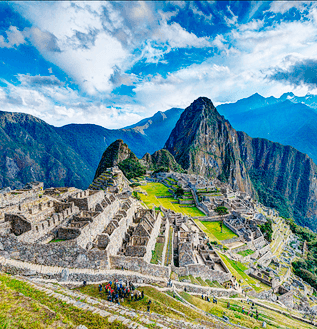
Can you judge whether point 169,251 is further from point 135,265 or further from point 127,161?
point 127,161

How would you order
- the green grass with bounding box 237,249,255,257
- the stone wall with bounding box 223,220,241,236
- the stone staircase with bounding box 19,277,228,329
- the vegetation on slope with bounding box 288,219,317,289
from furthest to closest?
the stone wall with bounding box 223,220,241,236 < the vegetation on slope with bounding box 288,219,317,289 < the green grass with bounding box 237,249,255,257 < the stone staircase with bounding box 19,277,228,329

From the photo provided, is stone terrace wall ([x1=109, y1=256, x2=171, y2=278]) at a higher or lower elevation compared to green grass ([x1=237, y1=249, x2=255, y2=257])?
higher

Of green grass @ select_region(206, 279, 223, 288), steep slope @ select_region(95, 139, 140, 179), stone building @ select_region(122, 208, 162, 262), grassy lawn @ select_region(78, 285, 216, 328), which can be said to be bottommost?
green grass @ select_region(206, 279, 223, 288)

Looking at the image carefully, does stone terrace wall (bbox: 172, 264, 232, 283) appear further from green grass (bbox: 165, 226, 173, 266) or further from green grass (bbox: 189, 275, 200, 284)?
green grass (bbox: 165, 226, 173, 266)

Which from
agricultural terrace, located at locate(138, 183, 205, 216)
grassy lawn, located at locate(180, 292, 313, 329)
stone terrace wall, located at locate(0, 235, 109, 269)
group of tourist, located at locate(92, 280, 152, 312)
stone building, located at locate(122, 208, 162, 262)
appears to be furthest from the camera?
agricultural terrace, located at locate(138, 183, 205, 216)

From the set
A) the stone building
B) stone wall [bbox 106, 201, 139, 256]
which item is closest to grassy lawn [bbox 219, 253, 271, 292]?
the stone building

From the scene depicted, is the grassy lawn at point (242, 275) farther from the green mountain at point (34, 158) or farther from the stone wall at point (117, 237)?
the green mountain at point (34, 158)

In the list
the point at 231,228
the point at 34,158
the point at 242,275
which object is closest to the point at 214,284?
the point at 242,275
